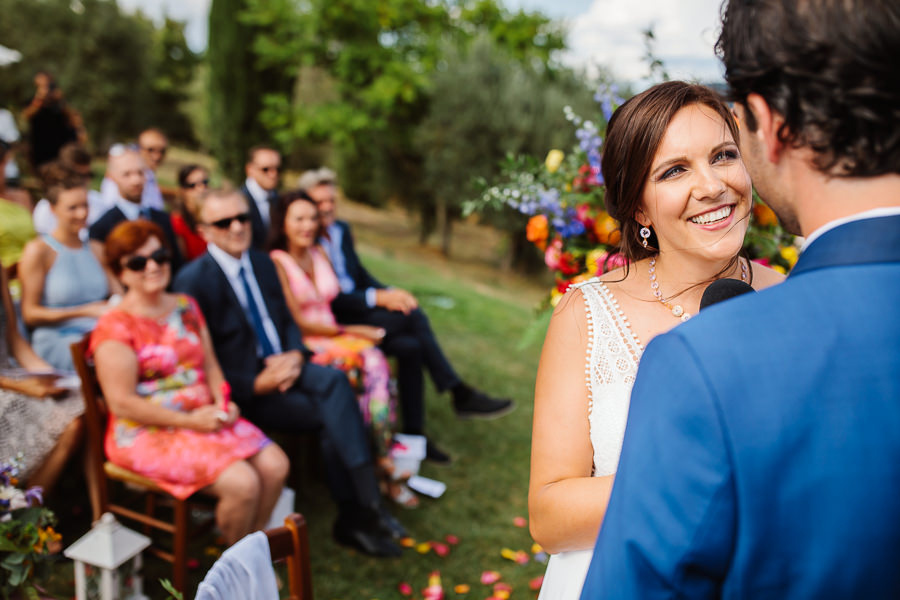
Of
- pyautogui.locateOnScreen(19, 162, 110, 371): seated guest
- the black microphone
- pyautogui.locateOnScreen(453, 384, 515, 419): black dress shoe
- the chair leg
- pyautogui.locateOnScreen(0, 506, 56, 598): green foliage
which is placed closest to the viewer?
the black microphone

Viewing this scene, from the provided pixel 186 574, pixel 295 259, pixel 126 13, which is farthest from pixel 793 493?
pixel 126 13

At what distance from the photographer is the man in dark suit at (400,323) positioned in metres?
4.89

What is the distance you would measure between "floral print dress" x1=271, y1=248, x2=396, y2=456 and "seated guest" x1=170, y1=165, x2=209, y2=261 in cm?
134

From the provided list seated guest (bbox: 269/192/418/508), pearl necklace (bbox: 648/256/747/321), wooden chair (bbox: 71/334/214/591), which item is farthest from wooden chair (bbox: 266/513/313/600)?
seated guest (bbox: 269/192/418/508)

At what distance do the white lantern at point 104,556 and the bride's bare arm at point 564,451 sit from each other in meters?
1.78

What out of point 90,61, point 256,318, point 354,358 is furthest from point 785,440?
point 90,61

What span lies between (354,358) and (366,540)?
47.0 inches

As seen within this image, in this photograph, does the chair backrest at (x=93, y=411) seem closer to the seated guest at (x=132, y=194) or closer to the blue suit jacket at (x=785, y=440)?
the seated guest at (x=132, y=194)

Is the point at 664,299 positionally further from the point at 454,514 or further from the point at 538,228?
the point at 454,514

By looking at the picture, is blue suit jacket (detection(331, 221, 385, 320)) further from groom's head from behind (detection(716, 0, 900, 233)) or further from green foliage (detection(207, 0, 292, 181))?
green foliage (detection(207, 0, 292, 181))

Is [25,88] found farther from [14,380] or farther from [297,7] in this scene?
[14,380]

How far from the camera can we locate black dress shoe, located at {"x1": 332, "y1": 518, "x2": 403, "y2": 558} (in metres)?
3.61

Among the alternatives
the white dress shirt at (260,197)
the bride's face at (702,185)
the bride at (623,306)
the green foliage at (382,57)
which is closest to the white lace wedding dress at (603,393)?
the bride at (623,306)

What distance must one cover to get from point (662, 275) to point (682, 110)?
0.46m
